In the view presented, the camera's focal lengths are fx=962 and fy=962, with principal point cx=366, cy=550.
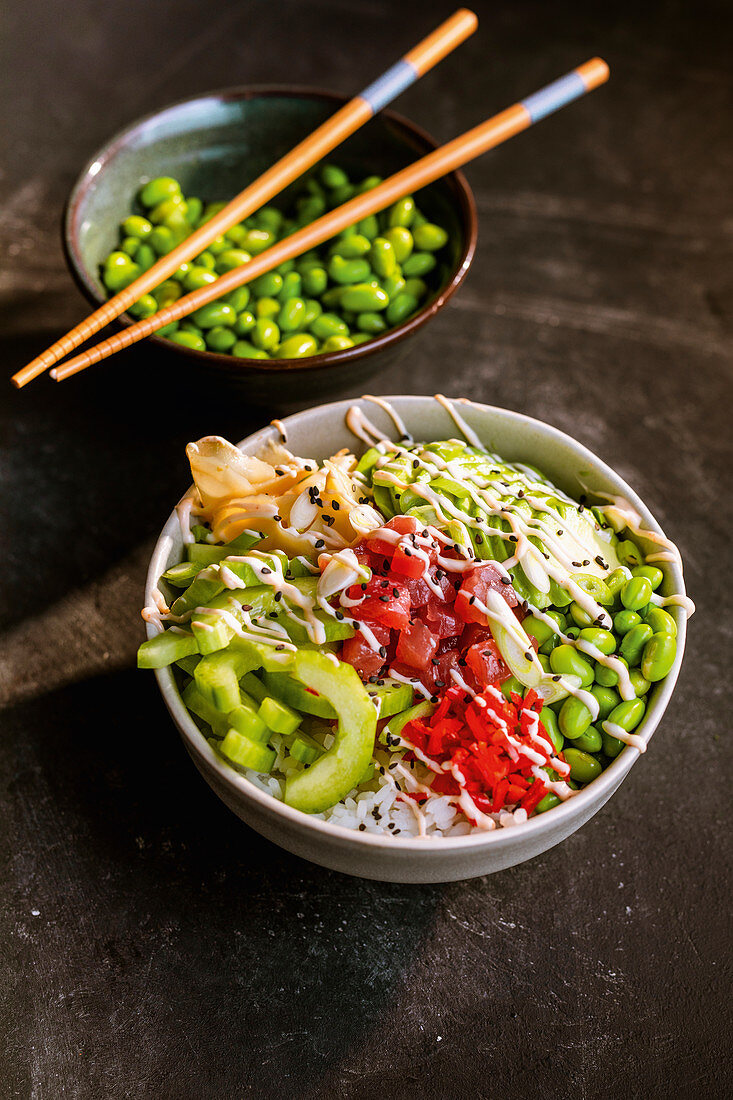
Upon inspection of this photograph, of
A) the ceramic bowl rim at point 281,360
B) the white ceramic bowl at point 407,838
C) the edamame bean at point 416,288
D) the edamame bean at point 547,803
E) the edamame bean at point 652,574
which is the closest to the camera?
the white ceramic bowl at point 407,838

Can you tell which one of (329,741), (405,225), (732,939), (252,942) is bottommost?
(732,939)

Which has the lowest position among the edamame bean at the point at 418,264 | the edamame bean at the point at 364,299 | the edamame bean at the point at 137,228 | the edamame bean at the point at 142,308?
the edamame bean at the point at 418,264

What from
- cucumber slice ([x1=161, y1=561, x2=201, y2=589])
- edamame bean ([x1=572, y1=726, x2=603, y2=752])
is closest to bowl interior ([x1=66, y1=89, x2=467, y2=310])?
cucumber slice ([x1=161, y1=561, x2=201, y2=589])

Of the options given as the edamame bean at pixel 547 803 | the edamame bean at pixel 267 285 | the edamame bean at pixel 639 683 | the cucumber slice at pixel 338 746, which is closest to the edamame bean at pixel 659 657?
the edamame bean at pixel 639 683

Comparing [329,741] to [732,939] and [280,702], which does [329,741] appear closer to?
[280,702]

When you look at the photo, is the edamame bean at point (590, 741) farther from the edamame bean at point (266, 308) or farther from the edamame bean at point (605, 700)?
the edamame bean at point (266, 308)

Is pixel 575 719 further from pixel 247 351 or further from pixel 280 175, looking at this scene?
pixel 280 175

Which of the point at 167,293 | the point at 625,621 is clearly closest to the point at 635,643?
the point at 625,621


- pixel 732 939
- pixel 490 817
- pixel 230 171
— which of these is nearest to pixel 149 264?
pixel 230 171
